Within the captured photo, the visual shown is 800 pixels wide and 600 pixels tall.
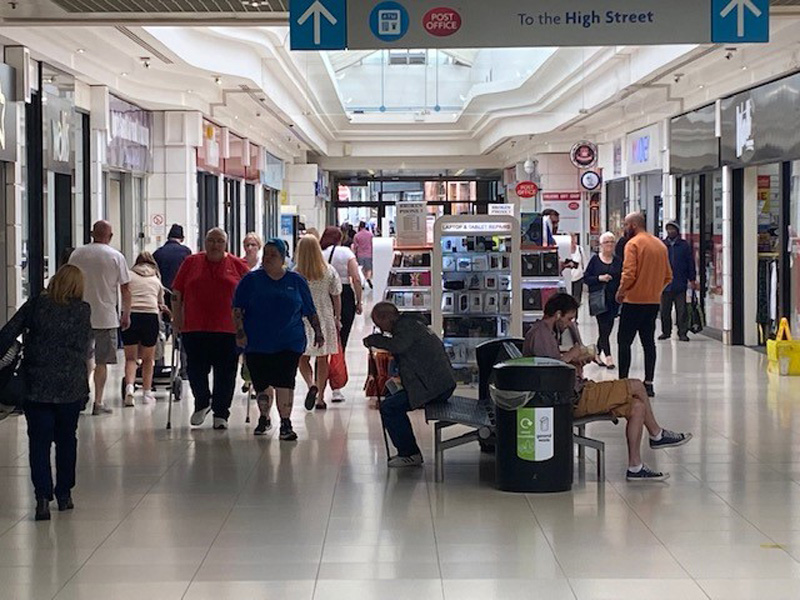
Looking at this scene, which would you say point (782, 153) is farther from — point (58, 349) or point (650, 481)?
point (58, 349)

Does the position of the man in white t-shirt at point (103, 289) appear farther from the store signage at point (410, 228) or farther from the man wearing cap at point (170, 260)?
the store signage at point (410, 228)

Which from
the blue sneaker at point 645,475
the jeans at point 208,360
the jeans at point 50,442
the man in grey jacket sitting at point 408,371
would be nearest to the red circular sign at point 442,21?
the man in grey jacket sitting at point 408,371

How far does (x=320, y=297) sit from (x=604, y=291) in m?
4.56

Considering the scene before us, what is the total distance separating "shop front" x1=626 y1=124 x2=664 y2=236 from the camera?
78.2ft

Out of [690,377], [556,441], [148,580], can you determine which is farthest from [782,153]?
[148,580]

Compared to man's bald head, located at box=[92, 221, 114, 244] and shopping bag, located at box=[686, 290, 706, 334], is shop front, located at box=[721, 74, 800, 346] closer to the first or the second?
shopping bag, located at box=[686, 290, 706, 334]

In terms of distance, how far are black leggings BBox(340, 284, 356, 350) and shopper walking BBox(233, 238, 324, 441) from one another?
2926mm

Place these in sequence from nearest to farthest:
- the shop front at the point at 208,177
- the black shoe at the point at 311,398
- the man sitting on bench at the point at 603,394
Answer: the man sitting on bench at the point at 603,394 → the black shoe at the point at 311,398 → the shop front at the point at 208,177

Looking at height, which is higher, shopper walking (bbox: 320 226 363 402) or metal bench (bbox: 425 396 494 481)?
shopper walking (bbox: 320 226 363 402)

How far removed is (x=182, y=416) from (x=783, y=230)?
8494 millimetres

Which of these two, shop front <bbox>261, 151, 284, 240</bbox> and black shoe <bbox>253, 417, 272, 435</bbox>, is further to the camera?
shop front <bbox>261, 151, 284, 240</bbox>

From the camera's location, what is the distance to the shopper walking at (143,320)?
12602 mm

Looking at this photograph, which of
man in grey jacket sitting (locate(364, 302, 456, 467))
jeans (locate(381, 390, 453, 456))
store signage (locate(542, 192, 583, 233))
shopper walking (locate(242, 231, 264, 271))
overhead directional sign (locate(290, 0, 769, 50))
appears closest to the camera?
man in grey jacket sitting (locate(364, 302, 456, 467))

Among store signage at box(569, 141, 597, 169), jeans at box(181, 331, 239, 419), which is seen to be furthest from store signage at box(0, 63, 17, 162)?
store signage at box(569, 141, 597, 169)
